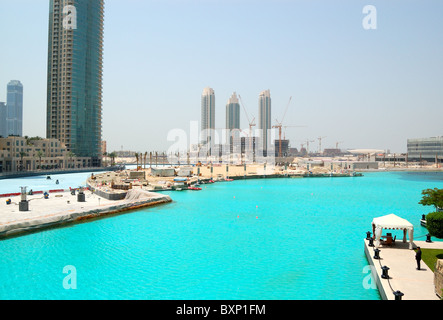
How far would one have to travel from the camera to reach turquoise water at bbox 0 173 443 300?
22484 mm

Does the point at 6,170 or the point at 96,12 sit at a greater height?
the point at 96,12

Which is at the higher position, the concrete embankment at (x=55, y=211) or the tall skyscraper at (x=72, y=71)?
the tall skyscraper at (x=72, y=71)

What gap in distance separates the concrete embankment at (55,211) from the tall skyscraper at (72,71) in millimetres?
136963

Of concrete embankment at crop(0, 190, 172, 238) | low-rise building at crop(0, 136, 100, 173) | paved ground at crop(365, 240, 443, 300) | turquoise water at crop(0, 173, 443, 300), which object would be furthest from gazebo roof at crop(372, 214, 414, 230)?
low-rise building at crop(0, 136, 100, 173)

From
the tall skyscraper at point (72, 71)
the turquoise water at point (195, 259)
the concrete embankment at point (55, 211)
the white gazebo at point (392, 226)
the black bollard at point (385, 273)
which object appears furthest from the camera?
the tall skyscraper at point (72, 71)

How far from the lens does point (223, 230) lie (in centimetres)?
4266

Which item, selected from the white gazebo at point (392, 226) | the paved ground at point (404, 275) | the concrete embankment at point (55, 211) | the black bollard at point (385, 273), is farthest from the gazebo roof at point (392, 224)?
the concrete embankment at point (55, 211)

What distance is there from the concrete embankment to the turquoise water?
184 centimetres

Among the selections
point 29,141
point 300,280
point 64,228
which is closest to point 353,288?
point 300,280

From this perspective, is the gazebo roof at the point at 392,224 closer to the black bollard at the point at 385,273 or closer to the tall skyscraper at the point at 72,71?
the black bollard at the point at 385,273

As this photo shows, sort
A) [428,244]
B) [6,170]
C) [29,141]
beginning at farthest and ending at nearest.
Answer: [29,141], [6,170], [428,244]

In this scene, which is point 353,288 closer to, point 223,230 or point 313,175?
point 223,230

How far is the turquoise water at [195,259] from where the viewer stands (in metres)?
22.5

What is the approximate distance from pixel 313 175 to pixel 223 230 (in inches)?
5398
